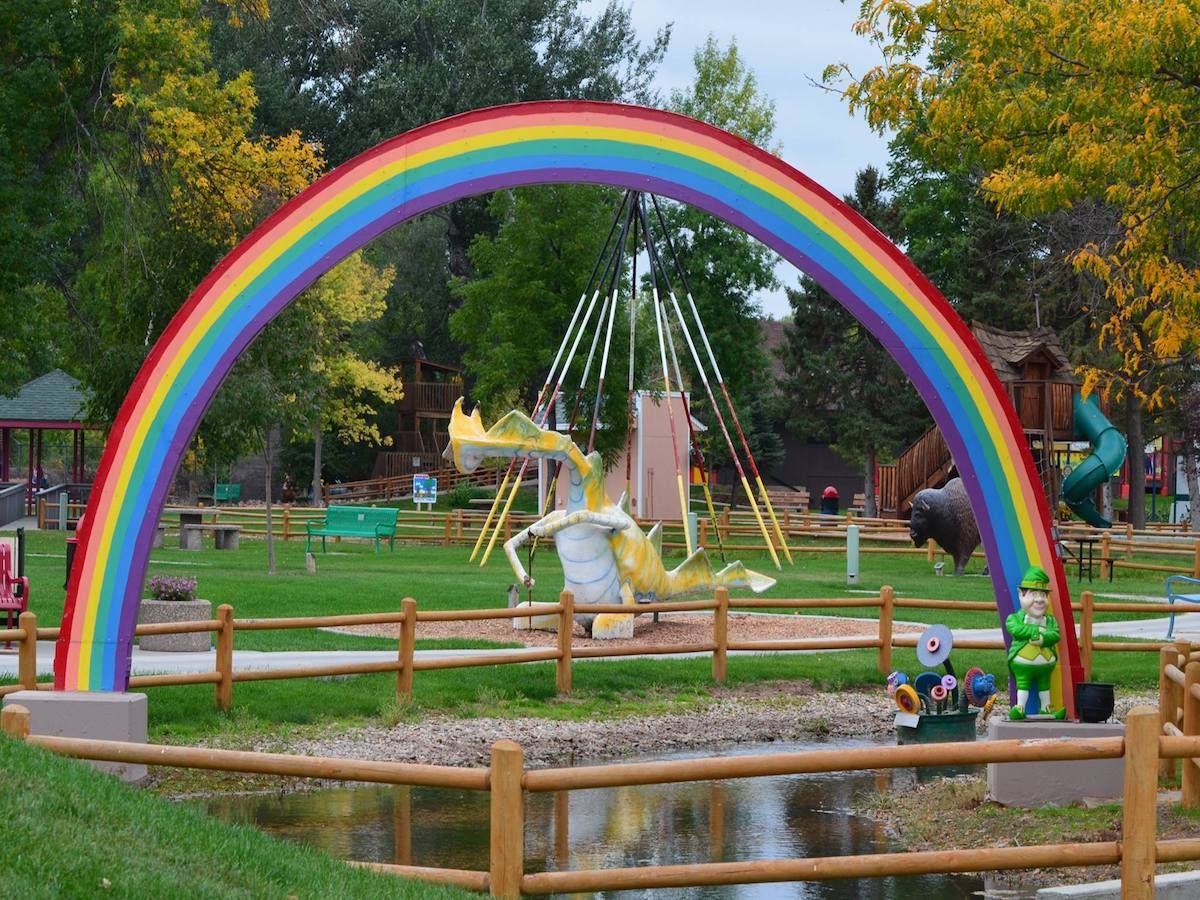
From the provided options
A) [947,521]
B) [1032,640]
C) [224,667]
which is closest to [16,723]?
[224,667]

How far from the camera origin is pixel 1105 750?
7.22m

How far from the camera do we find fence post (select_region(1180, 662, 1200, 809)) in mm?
9984

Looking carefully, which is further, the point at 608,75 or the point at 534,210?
the point at 608,75

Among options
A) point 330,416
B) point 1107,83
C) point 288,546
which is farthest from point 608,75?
point 1107,83

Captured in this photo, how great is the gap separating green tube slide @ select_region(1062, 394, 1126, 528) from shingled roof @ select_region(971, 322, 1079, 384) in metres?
1.39

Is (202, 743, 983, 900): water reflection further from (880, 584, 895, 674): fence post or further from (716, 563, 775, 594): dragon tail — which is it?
(716, 563, 775, 594): dragon tail

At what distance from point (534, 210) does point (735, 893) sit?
33.9 meters

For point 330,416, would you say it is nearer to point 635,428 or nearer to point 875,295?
point 635,428

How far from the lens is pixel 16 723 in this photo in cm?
780

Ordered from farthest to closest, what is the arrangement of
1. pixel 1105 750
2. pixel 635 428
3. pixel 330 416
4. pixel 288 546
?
pixel 330 416 < pixel 635 428 < pixel 288 546 < pixel 1105 750

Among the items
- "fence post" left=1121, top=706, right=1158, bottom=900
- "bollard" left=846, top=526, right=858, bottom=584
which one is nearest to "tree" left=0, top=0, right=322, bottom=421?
"bollard" left=846, top=526, right=858, bottom=584

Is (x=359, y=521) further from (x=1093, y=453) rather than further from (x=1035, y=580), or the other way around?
(x=1035, y=580)

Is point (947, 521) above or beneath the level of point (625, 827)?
above

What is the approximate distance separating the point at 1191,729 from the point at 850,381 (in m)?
44.4
